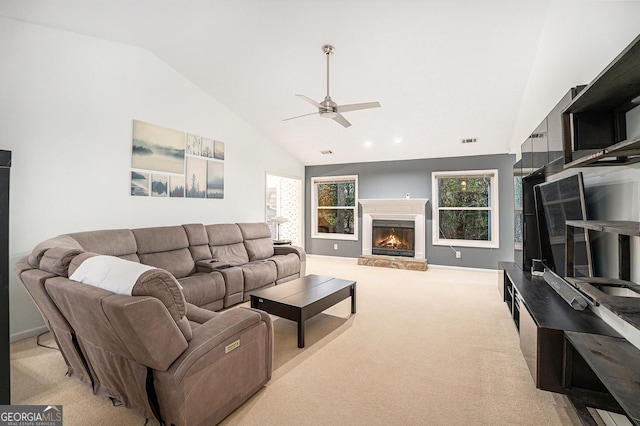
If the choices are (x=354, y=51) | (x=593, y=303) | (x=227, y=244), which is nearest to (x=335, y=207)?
(x=227, y=244)

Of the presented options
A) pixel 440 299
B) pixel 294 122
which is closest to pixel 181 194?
pixel 294 122

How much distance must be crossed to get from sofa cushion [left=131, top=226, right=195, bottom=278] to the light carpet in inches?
46.4

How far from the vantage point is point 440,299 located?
4.15 meters

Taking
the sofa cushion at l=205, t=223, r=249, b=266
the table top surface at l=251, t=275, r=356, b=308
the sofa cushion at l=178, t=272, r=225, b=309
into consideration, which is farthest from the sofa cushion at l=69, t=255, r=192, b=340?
the sofa cushion at l=205, t=223, r=249, b=266

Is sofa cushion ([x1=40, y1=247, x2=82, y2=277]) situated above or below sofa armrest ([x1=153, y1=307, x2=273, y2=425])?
above

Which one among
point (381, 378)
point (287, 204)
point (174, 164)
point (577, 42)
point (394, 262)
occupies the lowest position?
point (381, 378)

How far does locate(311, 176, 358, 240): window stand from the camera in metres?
7.39

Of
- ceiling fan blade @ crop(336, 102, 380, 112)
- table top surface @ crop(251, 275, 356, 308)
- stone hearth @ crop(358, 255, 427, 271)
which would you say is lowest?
stone hearth @ crop(358, 255, 427, 271)

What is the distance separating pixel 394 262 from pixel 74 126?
561 cm

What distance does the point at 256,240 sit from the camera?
5.13 meters

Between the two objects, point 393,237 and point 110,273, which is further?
point 393,237

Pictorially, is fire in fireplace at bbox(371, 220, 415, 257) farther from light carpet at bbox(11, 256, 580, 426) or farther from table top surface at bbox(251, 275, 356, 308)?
table top surface at bbox(251, 275, 356, 308)

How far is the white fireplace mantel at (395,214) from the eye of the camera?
21.0 feet

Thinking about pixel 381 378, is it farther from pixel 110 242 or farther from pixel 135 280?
pixel 110 242
